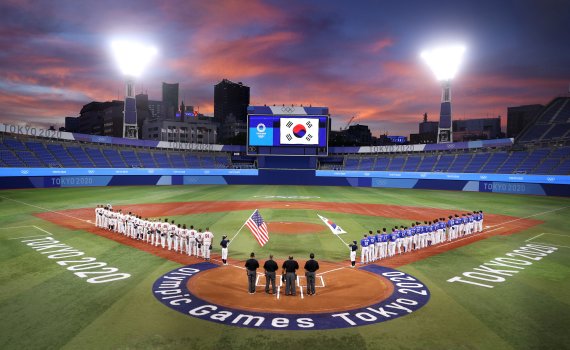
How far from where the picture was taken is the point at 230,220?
94.5ft

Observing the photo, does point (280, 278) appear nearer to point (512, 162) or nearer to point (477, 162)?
point (512, 162)

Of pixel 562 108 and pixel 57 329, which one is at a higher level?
pixel 562 108

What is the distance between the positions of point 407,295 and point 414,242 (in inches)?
295

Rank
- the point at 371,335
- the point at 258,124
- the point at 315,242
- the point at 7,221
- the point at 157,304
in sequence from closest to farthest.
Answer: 1. the point at 371,335
2. the point at 157,304
3. the point at 315,242
4. the point at 7,221
5. the point at 258,124

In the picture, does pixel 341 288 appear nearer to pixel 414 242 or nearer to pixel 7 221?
pixel 414 242

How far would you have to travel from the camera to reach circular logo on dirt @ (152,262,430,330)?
1074 cm

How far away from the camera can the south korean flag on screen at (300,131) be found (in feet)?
207

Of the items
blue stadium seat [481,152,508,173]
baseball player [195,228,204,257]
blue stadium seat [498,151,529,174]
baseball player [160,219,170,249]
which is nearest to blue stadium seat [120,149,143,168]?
baseball player [160,219,170,249]

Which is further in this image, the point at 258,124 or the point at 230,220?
the point at 258,124

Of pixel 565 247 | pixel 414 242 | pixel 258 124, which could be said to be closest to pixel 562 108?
pixel 258 124

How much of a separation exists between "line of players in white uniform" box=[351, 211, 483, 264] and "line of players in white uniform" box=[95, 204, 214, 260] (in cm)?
726

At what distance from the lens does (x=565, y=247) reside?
2128 cm

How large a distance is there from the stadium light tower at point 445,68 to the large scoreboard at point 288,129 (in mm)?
19258

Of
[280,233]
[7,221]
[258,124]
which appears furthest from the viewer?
[258,124]
